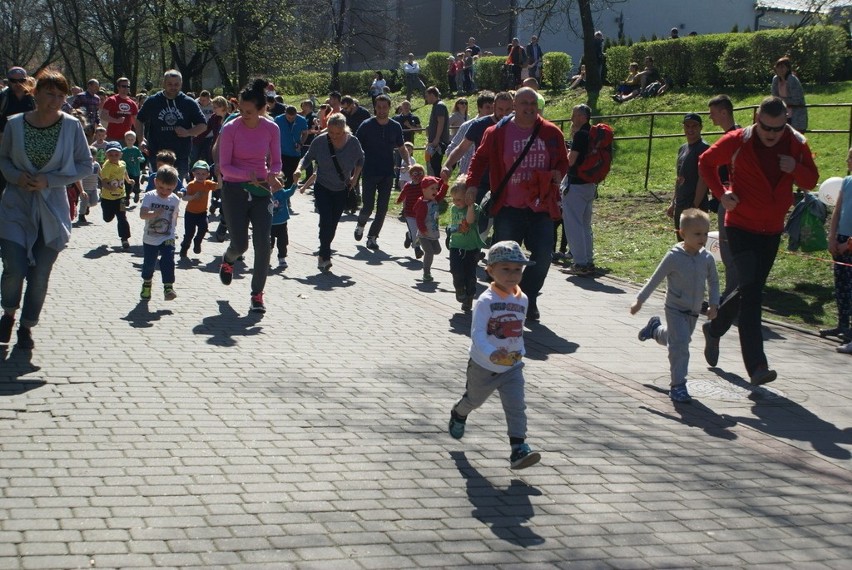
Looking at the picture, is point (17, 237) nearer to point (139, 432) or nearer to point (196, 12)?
point (139, 432)

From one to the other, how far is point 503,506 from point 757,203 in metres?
3.81

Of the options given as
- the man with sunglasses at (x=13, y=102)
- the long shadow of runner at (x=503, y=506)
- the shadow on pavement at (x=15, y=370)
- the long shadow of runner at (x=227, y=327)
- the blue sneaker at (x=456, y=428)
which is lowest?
the long shadow of runner at (x=227, y=327)

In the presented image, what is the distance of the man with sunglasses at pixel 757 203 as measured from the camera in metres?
8.15

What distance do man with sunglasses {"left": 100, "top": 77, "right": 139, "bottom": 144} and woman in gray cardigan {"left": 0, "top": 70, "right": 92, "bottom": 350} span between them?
11064 mm

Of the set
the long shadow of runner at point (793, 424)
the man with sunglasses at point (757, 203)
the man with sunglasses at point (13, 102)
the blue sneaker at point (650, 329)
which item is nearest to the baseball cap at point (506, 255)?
the long shadow of runner at point (793, 424)

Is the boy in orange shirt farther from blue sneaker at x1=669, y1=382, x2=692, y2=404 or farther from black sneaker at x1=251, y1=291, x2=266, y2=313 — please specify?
blue sneaker at x1=669, y1=382, x2=692, y2=404

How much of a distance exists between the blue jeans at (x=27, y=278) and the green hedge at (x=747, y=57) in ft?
69.3

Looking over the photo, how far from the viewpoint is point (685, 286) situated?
7.86 m

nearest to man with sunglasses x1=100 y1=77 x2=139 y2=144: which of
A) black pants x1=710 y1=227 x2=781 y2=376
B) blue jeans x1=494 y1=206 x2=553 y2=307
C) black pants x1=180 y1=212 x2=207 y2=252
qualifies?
black pants x1=180 y1=212 x2=207 y2=252

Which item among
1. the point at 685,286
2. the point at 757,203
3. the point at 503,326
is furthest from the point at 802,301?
the point at 503,326

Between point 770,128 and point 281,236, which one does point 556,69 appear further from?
point 770,128

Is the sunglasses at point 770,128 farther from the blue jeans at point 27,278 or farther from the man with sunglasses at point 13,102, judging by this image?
the man with sunglasses at point 13,102

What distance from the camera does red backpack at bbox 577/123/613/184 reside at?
13.2 m

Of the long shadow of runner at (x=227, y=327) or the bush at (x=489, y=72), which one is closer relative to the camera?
the long shadow of runner at (x=227, y=327)
